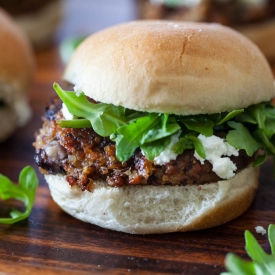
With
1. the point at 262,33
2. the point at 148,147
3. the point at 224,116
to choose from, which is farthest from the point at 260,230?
the point at 262,33

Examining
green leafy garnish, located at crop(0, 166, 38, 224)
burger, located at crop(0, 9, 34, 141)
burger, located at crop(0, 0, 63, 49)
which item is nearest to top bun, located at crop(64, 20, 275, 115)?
green leafy garnish, located at crop(0, 166, 38, 224)

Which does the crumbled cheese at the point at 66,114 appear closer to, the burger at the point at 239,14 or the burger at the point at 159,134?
the burger at the point at 159,134

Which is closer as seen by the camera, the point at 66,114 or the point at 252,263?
the point at 252,263

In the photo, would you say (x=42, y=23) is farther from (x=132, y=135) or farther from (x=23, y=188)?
(x=132, y=135)

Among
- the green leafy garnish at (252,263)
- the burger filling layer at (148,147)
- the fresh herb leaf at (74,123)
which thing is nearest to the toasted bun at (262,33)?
the burger filling layer at (148,147)

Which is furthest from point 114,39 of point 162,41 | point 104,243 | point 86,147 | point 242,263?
point 242,263

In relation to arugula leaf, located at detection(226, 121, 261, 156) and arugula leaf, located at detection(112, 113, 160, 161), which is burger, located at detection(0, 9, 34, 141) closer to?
arugula leaf, located at detection(112, 113, 160, 161)

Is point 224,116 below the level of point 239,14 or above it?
above
